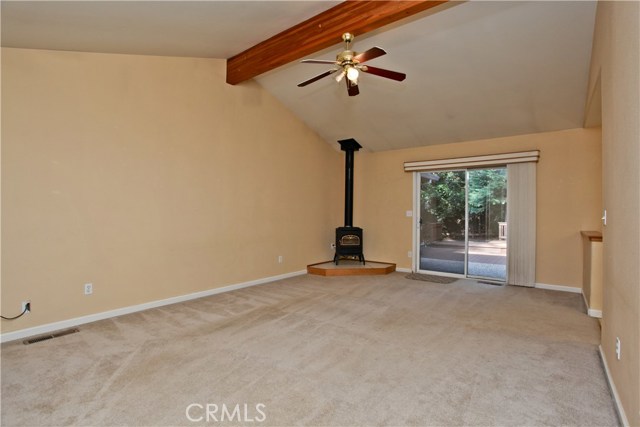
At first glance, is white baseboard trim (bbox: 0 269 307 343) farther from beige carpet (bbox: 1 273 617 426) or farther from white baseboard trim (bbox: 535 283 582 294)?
white baseboard trim (bbox: 535 283 582 294)

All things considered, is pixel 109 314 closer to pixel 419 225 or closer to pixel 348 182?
pixel 348 182

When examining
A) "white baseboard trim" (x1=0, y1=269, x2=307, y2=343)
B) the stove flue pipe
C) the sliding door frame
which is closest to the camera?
"white baseboard trim" (x1=0, y1=269, x2=307, y2=343)

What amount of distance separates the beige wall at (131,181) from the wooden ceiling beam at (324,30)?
802mm

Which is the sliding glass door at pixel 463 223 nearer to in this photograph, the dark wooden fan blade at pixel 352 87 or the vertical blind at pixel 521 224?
the vertical blind at pixel 521 224

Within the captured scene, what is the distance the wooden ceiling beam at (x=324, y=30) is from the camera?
2900 mm

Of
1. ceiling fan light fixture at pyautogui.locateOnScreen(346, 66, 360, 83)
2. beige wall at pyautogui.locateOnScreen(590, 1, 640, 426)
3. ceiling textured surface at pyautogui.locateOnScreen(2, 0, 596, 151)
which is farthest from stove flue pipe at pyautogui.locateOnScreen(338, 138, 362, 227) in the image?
beige wall at pyautogui.locateOnScreen(590, 1, 640, 426)

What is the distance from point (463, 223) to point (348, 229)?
206 cm

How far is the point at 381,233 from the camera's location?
22.0ft

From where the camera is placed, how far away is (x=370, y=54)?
2.87 m

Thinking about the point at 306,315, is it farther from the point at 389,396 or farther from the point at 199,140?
the point at 199,140

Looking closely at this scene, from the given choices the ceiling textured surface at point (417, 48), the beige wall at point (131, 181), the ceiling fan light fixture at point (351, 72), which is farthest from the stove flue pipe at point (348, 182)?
the ceiling fan light fixture at point (351, 72)

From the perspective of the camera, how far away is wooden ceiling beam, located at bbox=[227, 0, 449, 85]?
9.52ft

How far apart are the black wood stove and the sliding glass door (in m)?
1.16

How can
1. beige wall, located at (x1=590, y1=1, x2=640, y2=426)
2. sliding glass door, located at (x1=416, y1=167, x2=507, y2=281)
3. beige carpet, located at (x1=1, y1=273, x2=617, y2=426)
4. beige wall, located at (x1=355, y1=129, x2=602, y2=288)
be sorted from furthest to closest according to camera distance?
sliding glass door, located at (x1=416, y1=167, x2=507, y2=281)
beige wall, located at (x1=355, y1=129, x2=602, y2=288)
beige carpet, located at (x1=1, y1=273, x2=617, y2=426)
beige wall, located at (x1=590, y1=1, x2=640, y2=426)
